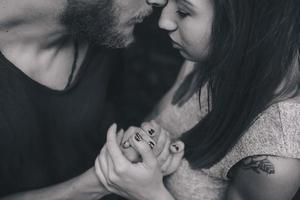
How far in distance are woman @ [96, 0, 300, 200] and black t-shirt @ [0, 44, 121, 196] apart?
1.13ft

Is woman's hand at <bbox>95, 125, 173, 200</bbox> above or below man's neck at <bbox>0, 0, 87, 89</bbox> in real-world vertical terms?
below

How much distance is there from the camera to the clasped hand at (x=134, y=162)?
1.64 meters

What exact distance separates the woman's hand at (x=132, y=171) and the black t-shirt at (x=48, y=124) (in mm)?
317

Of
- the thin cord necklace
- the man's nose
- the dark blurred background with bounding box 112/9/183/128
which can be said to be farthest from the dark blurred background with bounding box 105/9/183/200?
the man's nose

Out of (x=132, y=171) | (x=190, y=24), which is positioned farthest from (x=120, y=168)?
(x=190, y=24)

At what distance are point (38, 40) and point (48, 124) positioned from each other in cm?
35

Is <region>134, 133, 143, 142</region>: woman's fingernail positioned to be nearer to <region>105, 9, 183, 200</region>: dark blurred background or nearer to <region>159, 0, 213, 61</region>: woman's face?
<region>159, 0, 213, 61</region>: woman's face

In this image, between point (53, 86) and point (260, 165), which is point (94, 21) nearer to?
point (53, 86)

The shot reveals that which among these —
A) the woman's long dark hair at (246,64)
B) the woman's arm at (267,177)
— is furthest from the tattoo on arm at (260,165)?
the woman's long dark hair at (246,64)

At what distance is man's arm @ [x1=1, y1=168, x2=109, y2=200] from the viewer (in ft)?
5.88

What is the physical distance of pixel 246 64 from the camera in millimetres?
1646

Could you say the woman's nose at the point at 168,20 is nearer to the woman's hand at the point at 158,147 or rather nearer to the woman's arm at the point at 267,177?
the woman's hand at the point at 158,147

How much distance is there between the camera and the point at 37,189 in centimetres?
187

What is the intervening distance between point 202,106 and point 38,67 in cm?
72
